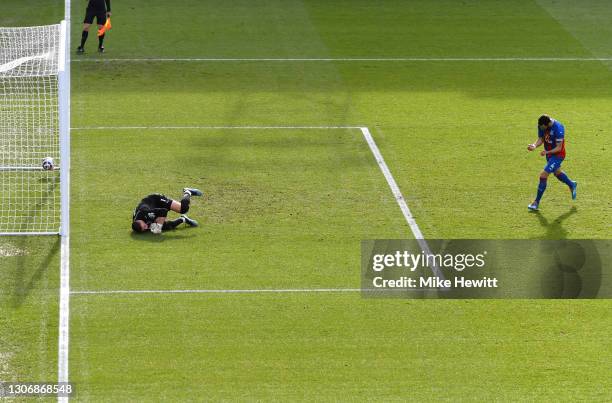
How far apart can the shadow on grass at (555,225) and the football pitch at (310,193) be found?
7 centimetres

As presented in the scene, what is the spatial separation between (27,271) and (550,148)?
908 centimetres

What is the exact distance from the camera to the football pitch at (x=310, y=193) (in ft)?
48.5

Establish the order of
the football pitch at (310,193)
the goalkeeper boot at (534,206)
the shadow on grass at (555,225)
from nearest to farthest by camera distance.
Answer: the football pitch at (310,193)
the shadow on grass at (555,225)
the goalkeeper boot at (534,206)

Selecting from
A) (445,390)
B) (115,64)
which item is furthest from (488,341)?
(115,64)

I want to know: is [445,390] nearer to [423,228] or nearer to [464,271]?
[464,271]

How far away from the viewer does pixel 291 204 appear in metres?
20.7

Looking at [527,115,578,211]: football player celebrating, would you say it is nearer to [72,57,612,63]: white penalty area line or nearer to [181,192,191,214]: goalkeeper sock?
[181,192,191,214]: goalkeeper sock

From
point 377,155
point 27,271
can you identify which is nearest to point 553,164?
point 377,155

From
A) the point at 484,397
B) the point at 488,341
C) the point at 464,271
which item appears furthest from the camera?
the point at 464,271

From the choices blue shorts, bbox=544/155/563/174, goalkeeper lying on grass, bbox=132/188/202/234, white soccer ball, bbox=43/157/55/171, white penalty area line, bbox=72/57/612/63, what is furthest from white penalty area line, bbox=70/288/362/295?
white penalty area line, bbox=72/57/612/63

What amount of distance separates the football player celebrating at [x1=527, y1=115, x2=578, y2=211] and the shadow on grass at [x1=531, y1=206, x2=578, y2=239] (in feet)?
1.40

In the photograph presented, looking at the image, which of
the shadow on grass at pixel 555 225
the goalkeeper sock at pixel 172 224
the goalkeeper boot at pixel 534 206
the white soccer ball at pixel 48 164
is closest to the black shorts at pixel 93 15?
the white soccer ball at pixel 48 164

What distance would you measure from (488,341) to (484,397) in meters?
1.59

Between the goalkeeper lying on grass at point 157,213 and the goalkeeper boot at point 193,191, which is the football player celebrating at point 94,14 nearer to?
the goalkeeper boot at point 193,191
